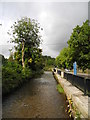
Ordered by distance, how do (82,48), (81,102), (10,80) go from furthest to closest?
1. (82,48)
2. (10,80)
3. (81,102)

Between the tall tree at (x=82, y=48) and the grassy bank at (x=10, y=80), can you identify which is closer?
the grassy bank at (x=10, y=80)

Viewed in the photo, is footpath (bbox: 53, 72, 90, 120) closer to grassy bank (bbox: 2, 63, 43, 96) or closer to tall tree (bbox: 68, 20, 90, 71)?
grassy bank (bbox: 2, 63, 43, 96)

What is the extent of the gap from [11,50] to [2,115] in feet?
61.8

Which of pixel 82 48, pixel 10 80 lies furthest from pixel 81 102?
pixel 82 48

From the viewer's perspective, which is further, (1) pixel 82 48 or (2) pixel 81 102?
(1) pixel 82 48

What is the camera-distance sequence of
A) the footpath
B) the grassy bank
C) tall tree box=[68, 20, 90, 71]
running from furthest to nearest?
tall tree box=[68, 20, 90, 71]
the grassy bank
the footpath

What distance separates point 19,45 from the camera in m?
22.8

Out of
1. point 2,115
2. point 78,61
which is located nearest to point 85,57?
point 78,61

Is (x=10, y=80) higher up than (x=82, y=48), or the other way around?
(x=82, y=48)

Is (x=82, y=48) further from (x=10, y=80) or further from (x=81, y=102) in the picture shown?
(x=81, y=102)

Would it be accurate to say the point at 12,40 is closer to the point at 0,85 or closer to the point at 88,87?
the point at 0,85

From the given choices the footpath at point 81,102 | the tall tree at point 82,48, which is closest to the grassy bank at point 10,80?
the footpath at point 81,102

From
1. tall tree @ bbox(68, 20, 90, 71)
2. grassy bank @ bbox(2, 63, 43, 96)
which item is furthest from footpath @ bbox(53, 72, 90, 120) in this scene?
tall tree @ bbox(68, 20, 90, 71)

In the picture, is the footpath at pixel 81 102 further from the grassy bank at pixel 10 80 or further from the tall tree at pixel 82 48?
the tall tree at pixel 82 48
